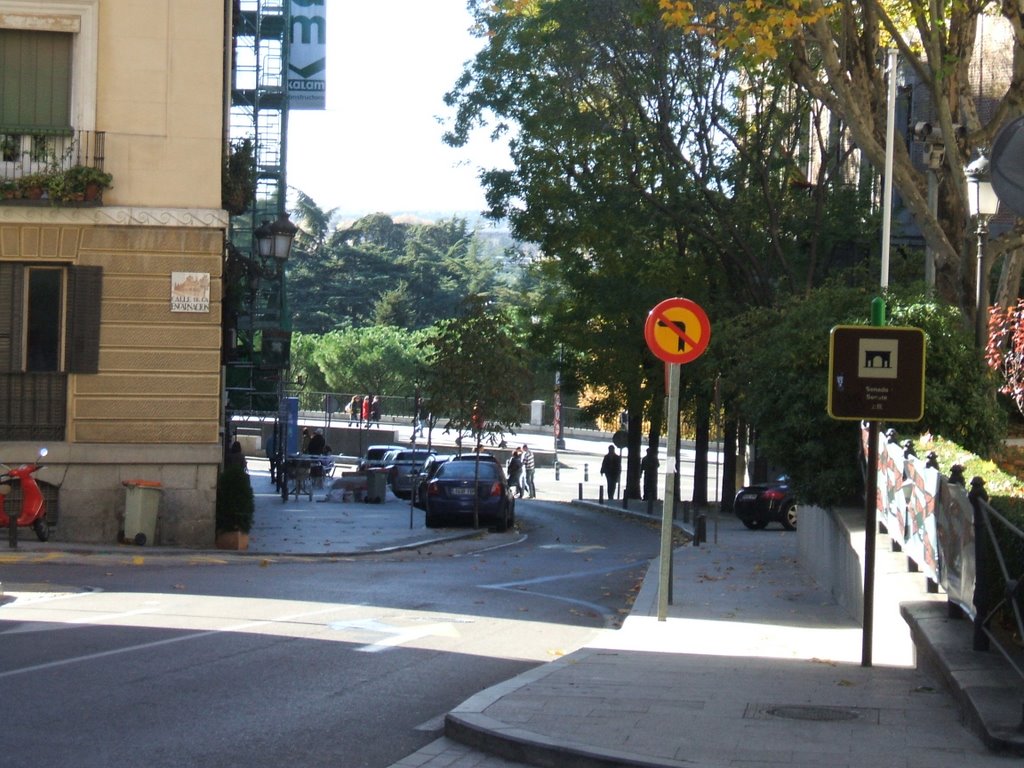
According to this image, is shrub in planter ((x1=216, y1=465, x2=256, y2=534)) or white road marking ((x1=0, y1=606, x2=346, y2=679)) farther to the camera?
shrub in planter ((x1=216, y1=465, x2=256, y2=534))

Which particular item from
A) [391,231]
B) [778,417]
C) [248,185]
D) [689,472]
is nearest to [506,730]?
[778,417]

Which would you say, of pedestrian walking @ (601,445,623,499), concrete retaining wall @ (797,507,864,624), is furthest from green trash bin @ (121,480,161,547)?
pedestrian walking @ (601,445,623,499)

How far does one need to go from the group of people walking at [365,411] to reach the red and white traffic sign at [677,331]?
56078 mm

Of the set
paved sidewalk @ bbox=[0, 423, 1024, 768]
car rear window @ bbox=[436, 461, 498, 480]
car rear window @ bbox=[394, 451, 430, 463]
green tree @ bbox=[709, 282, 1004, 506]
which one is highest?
green tree @ bbox=[709, 282, 1004, 506]

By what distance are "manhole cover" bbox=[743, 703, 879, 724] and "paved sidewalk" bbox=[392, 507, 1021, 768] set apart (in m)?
0.01

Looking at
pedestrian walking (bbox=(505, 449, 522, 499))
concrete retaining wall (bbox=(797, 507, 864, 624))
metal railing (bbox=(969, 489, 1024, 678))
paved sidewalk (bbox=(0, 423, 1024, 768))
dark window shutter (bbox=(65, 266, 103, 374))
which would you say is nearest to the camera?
paved sidewalk (bbox=(0, 423, 1024, 768))

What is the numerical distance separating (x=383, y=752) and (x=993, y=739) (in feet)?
10.2

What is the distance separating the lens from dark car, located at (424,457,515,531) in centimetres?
2964

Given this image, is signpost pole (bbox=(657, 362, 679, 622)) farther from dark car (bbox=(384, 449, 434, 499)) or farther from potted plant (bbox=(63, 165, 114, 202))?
dark car (bbox=(384, 449, 434, 499))

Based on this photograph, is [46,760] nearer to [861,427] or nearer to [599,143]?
[861,427]

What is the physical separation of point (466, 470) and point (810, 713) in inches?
882

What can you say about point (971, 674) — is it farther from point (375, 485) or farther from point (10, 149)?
point (375, 485)

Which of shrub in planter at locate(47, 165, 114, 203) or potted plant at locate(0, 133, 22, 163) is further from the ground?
potted plant at locate(0, 133, 22, 163)

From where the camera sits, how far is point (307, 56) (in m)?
43.9
